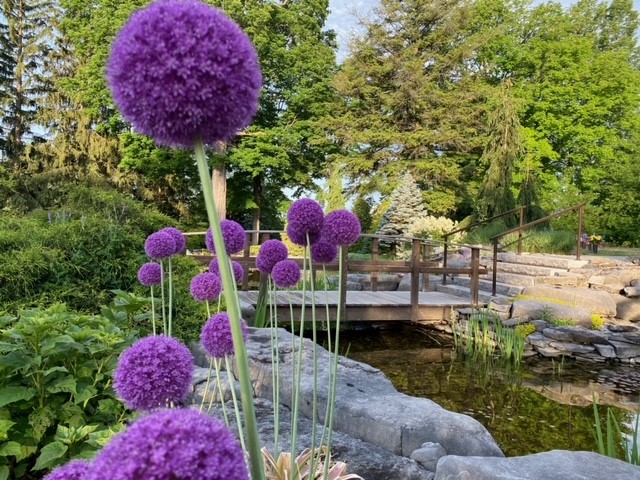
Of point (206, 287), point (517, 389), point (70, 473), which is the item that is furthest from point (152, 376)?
point (517, 389)

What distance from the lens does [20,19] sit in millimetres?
21109

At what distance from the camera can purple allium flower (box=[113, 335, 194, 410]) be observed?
958 millimetres

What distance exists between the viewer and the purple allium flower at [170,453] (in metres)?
0.52

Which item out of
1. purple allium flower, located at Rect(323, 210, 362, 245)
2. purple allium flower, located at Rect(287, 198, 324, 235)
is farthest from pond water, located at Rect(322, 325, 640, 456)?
purple allium flower, located at Rect(287, 198, 324, 235)

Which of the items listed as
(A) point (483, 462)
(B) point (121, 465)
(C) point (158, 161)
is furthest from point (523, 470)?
(C) point (158, 161)

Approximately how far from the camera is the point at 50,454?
6.70 ft

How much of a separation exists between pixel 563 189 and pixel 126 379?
85.4 ft

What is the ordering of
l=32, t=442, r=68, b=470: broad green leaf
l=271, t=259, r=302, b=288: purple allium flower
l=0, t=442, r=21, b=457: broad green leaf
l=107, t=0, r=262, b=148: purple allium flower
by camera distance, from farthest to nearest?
l=0, t=442, r=21, b=457: broad green leaf
l=32, t=442, r=68, b=470: broad green leaf
l=271, t=259, r=302, b=288: purple allium flower
l=107, t=0, r=262, b=148: purple allium flower

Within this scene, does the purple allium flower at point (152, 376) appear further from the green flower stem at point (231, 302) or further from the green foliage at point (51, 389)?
the green foliage at point (51, 389)

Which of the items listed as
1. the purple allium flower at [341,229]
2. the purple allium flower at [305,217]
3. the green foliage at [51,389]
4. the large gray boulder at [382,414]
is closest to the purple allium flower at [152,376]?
the purple allium flower at [305,217]

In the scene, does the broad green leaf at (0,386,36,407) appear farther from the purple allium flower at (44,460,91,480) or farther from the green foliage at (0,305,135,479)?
the purple allium flower at (44,460,91,480)

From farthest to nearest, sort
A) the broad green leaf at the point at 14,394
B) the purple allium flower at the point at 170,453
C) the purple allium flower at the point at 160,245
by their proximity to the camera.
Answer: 1. the broad green leaf at the point at 14,394
2. the purple allium flower at the point at 160,245
3. the purple allium flower at the point at 170,453

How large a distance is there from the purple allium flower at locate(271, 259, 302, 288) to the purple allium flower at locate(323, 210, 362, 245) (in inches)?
8.5

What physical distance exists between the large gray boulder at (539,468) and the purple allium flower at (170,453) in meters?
1.74
